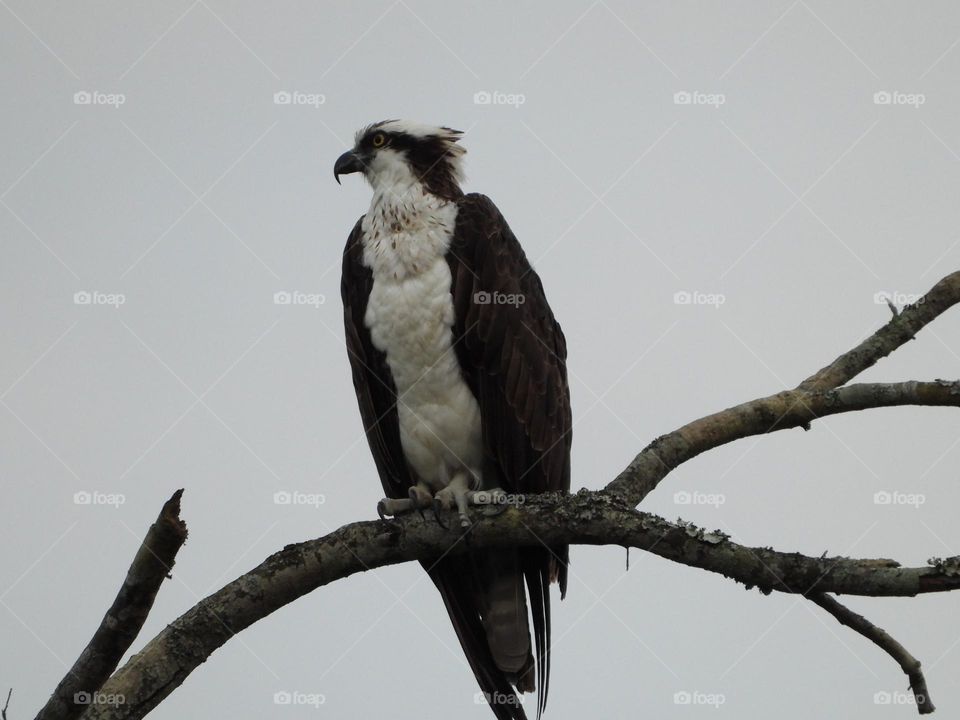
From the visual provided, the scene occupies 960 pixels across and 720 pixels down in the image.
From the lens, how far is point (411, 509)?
20.5 feet

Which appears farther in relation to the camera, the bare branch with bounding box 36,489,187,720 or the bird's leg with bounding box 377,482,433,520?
the bird's leg with bounding box 377,482,433,520

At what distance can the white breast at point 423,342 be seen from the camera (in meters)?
6.59

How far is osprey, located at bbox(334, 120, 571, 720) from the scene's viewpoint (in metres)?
6.55

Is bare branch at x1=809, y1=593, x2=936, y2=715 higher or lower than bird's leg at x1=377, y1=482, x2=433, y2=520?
lower

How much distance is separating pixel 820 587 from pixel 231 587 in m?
2.52

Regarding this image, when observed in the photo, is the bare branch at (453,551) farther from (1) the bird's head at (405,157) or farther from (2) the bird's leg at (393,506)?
(1) the bird's head at (405,157)

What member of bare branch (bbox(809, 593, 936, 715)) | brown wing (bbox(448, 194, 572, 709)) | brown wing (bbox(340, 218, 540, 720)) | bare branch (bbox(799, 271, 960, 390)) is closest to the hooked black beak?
brown wing (bbox(340, 218, 540, 720))

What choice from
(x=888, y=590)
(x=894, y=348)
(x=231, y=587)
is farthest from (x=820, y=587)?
(x=231, y=587)

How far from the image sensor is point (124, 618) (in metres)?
4.53

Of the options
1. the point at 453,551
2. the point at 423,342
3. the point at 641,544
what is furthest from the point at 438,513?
the point at 641,544

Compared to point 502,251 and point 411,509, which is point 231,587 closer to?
point 411,509

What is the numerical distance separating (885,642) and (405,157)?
4372mm

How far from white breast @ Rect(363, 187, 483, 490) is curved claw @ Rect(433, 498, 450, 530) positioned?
0.70 metres

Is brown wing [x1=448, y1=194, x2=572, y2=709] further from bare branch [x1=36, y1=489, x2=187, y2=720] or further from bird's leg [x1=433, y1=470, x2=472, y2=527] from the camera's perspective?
bare branch [x1=36, y1=489, x2=187, y2=720]
